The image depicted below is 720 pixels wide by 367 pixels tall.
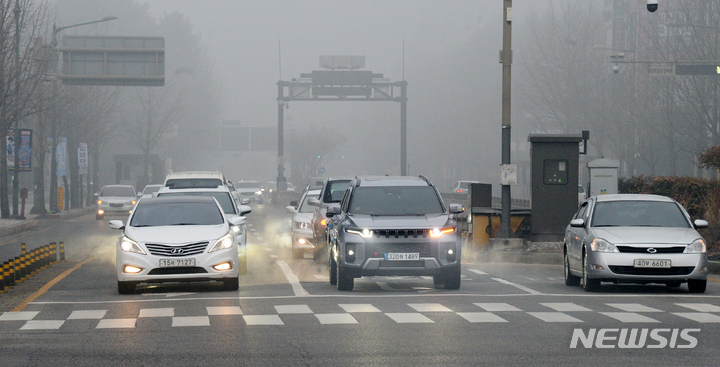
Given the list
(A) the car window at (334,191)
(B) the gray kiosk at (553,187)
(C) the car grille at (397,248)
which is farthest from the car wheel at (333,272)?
(B) the gray kiosk at (553,187)

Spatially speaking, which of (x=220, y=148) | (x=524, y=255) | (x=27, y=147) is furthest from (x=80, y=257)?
(x=220, y=148)

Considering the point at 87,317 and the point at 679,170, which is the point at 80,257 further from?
the point at 679,170

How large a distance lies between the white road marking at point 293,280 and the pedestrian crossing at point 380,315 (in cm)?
167

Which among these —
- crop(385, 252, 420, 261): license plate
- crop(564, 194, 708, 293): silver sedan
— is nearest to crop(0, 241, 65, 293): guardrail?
crop(385, 252, 420, 261): license plate

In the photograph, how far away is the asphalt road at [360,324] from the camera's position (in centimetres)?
953

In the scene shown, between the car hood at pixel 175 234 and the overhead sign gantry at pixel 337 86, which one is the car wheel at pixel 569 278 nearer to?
the car hood at pixel 175 234

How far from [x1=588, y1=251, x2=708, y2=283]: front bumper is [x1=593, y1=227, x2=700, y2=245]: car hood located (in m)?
0.21

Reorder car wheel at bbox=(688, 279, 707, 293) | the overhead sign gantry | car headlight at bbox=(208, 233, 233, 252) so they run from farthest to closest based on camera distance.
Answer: the overhead sign gantry < car headlight at bbox=(208, 233, 233, 252) < car wheel at bbox=(688, 279, 707, 293)

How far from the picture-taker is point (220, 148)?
139125mm

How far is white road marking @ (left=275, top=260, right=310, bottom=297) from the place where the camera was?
1552 centimetres

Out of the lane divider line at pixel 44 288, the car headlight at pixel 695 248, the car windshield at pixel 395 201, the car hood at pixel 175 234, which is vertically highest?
the car windshield at pixel 395 201

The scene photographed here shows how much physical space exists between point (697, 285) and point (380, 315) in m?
5.30

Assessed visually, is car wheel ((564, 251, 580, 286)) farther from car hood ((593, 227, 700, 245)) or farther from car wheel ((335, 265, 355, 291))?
car wheel ((335, 265, 355, 291))

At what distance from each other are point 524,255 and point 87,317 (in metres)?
12.3
